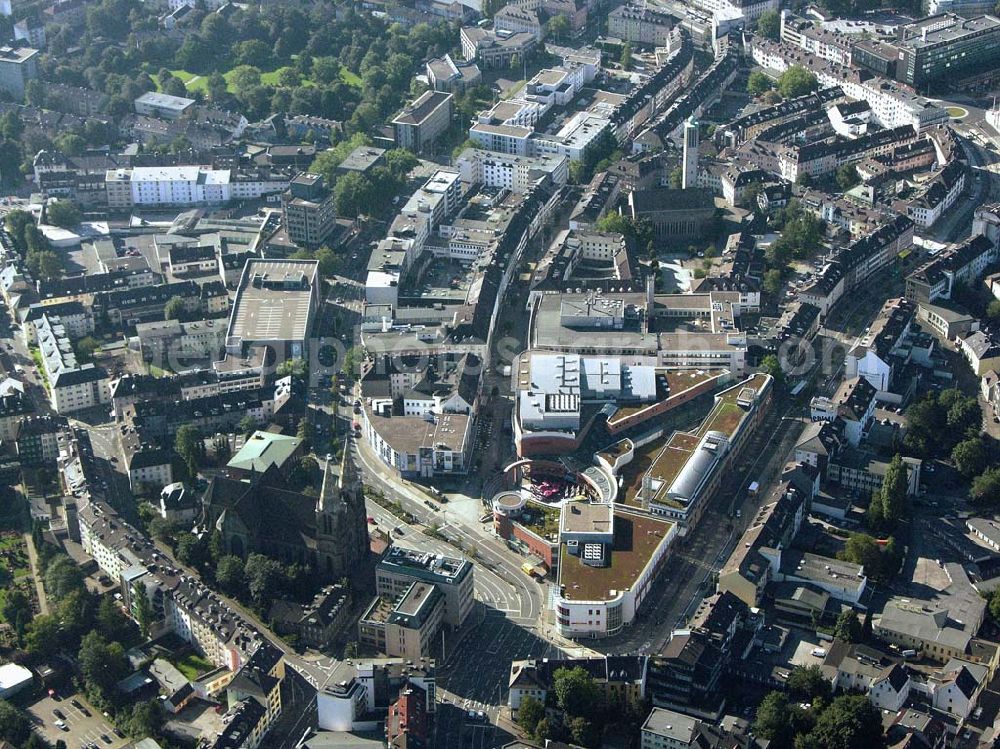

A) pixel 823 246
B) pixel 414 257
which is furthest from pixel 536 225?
pixel 823 246

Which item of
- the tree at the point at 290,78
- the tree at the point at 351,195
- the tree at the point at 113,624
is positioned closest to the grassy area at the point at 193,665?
the tree at the point at 113,624

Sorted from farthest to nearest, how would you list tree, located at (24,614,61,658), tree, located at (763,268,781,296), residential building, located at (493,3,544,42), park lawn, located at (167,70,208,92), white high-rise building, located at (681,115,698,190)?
A: residential building, located at (493,3,544,42) → park lawn, located at (167,70,208,92) → white high-rise building, located at (681,115,698,190) → tree, located at (763,268,781,296) → tree, located at (24,614,61,658)

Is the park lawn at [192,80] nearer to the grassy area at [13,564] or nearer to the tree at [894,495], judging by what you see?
the grassy area at [13,564]

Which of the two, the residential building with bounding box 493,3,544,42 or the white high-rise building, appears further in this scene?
the residential building with bounding box 493,3,544,42

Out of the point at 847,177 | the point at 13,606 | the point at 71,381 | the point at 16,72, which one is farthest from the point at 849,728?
the point at 16,72

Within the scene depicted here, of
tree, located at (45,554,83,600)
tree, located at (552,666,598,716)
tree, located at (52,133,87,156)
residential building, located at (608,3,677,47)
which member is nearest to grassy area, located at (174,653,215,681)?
tree, located at (45,554,83,600)

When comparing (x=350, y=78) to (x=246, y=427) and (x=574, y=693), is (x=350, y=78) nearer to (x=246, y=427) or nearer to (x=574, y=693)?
(x=246, y=427)

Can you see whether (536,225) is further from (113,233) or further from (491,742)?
(491,742)

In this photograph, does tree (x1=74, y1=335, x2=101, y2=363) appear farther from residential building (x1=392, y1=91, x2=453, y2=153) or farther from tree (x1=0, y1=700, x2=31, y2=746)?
residential building (x1=392, y1=91, x2=453, y2=153)
